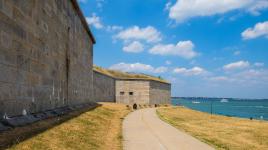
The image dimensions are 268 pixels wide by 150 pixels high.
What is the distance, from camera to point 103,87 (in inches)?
1875

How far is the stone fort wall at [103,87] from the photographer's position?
43.4 meters

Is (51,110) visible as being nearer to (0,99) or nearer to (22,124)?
(22,124)

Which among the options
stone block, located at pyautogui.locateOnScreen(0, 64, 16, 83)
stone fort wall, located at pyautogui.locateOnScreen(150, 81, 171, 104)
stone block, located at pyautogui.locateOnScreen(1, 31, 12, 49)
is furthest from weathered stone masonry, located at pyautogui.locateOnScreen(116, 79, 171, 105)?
stone block, located at pyautogui.locateOnScreen(1, 31, 12, 49)

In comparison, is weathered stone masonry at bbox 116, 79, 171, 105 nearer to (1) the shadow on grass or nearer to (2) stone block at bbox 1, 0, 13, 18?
(1) the shadow on grass

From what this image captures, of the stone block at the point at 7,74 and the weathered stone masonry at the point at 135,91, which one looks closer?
the stone block at the point at 7,74

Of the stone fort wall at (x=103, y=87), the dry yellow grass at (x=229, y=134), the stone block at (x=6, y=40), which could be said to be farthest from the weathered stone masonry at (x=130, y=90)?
the stone block at (x=6, y=40)

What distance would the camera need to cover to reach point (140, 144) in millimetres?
11398

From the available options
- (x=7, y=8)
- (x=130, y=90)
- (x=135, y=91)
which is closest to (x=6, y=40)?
(x=7, y=8)

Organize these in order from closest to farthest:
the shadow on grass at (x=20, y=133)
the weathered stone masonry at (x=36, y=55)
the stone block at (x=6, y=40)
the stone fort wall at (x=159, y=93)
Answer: the shadow on grass at (x=20, y=133)
the stone block at (x=6, y=40)
the weathered stone masonry at (x=36, y=55)
the stone fort wall at (x=159, y=93)

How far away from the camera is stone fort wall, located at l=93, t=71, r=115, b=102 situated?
43419 millimetres

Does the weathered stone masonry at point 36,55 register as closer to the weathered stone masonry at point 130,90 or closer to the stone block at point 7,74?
the stone block at point 7,74

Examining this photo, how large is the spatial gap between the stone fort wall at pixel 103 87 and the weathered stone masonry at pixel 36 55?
22857mm

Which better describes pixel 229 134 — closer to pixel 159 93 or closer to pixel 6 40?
pixel 6 40

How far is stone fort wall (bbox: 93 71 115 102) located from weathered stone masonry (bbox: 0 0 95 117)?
22857mm
